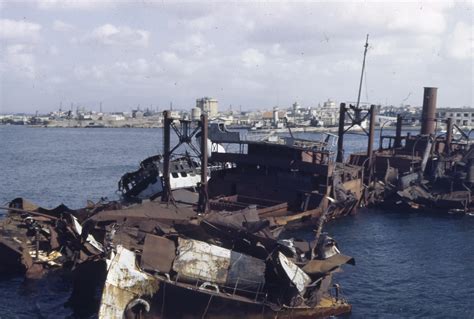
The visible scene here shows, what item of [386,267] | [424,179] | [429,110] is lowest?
[386,267]

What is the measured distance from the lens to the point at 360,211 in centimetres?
4816

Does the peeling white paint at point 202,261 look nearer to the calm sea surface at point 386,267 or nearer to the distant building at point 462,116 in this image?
the calm sea surface at point 386,267

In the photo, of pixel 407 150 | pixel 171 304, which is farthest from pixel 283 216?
pixel 407 150

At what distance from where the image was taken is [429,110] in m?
65.7

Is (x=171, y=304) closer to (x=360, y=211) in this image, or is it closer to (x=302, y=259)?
Answer: (x=302, y=259)

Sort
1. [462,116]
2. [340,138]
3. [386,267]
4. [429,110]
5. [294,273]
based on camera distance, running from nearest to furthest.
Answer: [294,273] → [386,267] → [340,138] → [429,110] → [462,116]

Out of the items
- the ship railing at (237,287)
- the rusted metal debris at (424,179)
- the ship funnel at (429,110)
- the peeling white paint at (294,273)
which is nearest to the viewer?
the peeling white paint at (294,273)

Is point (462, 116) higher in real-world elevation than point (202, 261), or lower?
higher

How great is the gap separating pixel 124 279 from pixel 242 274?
15.9ft

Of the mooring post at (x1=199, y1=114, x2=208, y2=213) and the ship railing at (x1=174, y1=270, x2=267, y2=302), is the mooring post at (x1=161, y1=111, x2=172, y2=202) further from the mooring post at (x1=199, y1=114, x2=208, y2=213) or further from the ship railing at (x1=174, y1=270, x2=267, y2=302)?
the ship railing at (x1=174, y1=270, x2=267, y2=302)

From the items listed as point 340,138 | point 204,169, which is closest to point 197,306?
point 204,169

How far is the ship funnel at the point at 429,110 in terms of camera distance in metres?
65.2

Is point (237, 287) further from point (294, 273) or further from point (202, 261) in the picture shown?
point (294, 273)

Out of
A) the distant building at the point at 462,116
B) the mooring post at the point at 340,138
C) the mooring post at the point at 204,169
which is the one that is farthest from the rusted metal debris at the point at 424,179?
the distant building at the point at 462,116
